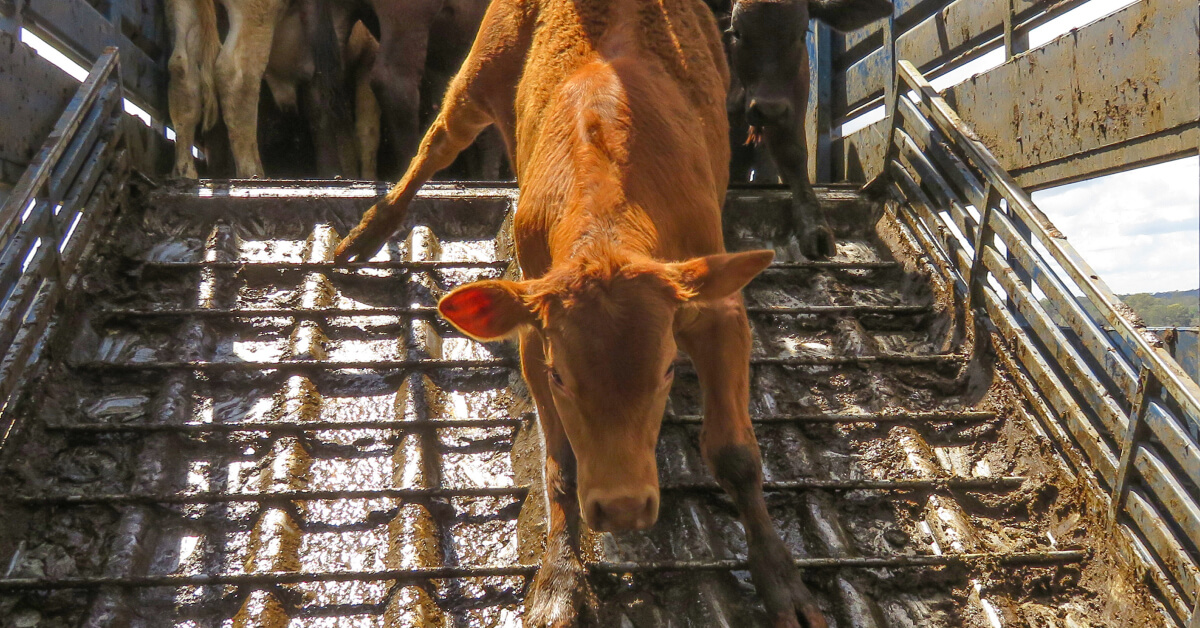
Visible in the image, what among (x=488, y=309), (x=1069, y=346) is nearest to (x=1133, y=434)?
(x=1069, y=346)

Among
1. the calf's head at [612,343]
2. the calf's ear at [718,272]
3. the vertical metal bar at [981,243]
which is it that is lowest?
the calf's head at [612,343]

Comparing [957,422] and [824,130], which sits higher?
[824,130]

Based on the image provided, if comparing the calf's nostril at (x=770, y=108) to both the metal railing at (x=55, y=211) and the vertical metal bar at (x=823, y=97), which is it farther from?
the metal railing at (x=55, y=211)

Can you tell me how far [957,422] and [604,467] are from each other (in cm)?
227

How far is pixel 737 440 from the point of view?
11.1ft

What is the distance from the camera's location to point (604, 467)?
8.73ft

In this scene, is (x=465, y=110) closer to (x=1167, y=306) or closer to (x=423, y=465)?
(x=423, y=465)

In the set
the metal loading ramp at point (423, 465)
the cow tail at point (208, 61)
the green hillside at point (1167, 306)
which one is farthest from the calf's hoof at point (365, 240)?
the green hillside at point (1167, 306)

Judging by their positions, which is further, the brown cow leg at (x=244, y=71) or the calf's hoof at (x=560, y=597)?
the brown cow leg at (x=244, y=71)

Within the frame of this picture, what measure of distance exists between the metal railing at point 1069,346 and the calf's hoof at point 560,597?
1.94 meters

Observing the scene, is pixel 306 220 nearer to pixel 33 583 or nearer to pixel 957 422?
pixel 33 583

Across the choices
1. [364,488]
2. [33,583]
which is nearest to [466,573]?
[364,488]

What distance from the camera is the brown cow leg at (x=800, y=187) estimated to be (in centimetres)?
534

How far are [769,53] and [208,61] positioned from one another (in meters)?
4.04
